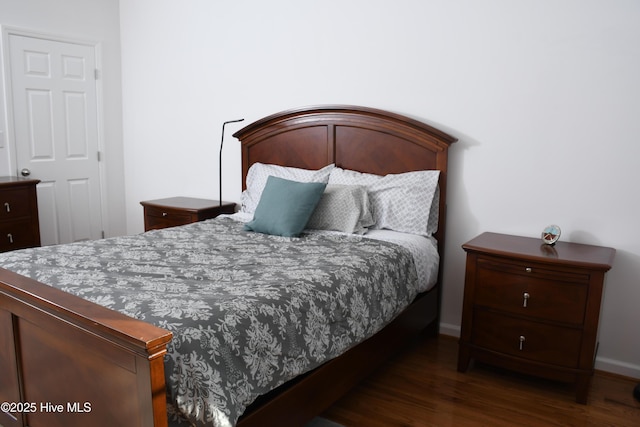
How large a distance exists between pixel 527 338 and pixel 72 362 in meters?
2.06

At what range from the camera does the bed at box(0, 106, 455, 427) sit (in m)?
1.49

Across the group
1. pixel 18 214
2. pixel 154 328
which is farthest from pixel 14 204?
pixel 154 328

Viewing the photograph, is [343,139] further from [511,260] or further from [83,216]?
[83,216]

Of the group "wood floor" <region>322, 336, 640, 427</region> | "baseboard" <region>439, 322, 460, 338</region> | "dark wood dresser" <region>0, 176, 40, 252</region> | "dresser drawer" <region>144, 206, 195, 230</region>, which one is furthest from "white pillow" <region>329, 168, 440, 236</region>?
"dark wood dresser" <region>0, 176, 40, 252</region>

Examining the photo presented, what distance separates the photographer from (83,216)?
4.66 metres

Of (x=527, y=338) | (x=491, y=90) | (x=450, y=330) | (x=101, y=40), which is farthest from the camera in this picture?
(x=101, y=40)

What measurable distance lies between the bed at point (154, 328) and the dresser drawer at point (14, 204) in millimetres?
1322

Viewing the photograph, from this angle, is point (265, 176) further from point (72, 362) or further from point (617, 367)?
point (617, 367)

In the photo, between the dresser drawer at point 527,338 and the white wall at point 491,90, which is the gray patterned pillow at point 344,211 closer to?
the white wall at point 491,90

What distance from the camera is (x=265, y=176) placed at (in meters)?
3.66

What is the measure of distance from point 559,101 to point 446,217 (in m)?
0.89

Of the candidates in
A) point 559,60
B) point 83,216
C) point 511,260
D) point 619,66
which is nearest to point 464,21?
point 559,60

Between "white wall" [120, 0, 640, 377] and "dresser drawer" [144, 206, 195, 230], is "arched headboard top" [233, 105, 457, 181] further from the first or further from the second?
"dresser drawer" [144, 206, 195, 230]

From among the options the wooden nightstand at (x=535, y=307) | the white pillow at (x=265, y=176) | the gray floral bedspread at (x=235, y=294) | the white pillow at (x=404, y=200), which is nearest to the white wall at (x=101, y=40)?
the white pillow at (x=265, y=176)
